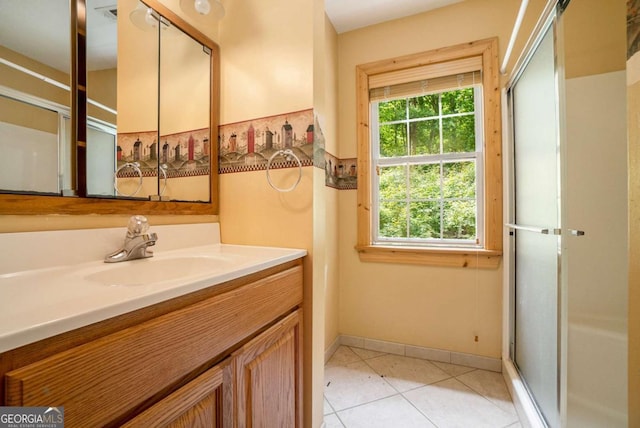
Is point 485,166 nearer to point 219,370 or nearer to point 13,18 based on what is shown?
point 219,370

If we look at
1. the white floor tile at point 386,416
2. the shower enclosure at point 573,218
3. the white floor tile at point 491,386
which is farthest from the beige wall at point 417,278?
the white floor tile at point 386,416

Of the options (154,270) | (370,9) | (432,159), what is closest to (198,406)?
(154,270)

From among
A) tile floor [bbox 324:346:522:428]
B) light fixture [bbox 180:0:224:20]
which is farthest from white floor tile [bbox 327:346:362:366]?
light fixture [bbox 180:0:224:20]

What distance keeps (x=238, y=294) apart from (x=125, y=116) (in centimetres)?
85

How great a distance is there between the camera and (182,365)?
1.93 ft

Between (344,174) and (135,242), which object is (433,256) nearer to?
(344,174)

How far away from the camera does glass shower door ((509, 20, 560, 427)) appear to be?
1119mm

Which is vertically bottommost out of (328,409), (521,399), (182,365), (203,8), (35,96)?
(328,409)

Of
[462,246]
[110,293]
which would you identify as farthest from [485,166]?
[110,293]

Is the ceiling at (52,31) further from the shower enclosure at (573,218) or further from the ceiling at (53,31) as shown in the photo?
the shower enclosure at (573,218)

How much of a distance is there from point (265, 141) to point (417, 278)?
147 centimetres

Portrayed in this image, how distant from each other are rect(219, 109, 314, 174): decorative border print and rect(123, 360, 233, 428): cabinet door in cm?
83

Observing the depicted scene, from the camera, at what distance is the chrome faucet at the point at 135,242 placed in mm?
899

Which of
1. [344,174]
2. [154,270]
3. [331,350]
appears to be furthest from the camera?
[344,174]
